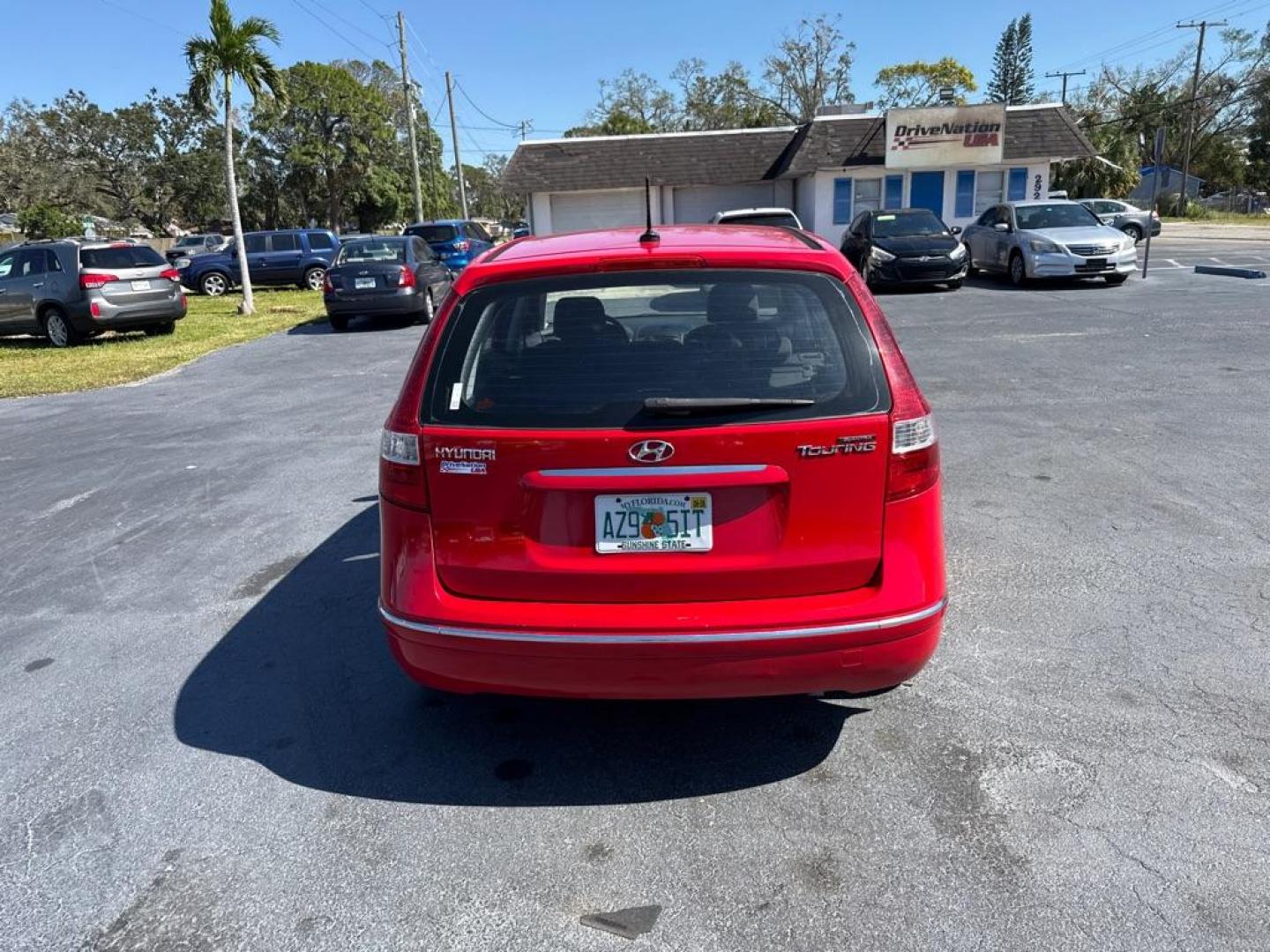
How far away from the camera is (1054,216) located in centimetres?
1831

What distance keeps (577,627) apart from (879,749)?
1210 mm

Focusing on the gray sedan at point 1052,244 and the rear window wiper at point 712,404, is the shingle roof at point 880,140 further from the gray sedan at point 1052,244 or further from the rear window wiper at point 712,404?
the rear window wiper at point 712,404

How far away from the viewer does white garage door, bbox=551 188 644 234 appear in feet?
110

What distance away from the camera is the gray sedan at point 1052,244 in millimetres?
16812

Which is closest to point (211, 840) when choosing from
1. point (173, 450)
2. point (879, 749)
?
point (879, 749)

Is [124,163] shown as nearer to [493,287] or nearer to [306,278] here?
[306,278]

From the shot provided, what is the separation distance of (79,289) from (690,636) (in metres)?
15.7

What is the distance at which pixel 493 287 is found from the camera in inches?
120

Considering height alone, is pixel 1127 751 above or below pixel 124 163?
below

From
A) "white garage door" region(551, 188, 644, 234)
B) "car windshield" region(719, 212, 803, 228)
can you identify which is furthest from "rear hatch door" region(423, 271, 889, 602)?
"white garage door" region(551, 188, 644, 234)

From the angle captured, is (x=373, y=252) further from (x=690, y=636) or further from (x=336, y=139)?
(x=336, y=139)

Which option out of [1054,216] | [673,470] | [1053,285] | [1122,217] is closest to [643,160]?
[1122,217]

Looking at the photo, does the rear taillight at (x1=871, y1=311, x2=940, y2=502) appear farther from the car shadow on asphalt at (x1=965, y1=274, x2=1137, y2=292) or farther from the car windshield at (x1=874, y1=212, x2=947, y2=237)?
the car windshield at (x1=874, y1=212, x2=947, y2=237)

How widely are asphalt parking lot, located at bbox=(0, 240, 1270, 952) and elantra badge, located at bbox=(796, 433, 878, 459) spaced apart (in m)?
1.11
